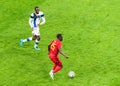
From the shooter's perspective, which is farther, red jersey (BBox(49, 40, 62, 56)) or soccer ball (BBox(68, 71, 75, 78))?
soccer ball (BBox(68, 71, 75, 78))

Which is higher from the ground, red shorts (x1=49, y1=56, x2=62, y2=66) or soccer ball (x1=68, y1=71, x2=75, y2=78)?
red shorts (x1=49, y1=56, x2=62, y2=66)

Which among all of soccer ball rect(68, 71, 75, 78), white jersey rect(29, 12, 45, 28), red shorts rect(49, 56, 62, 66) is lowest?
soccer ball rect(68, 71, 75, 78)

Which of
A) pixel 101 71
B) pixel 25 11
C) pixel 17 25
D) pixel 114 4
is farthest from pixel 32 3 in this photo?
pixel 101 71

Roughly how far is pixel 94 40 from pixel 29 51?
3638 millimetres

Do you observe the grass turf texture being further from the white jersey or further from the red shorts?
the white jersey

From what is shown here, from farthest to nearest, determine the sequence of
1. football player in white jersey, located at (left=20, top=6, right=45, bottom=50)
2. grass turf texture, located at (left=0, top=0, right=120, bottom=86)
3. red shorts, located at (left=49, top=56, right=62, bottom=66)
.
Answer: football player in white jersey, located at (left=20, top=6, right=45, bottom=50) → grass turf texture, located at (left=0, top=0, right=120, bottom=86) → red shorts, located at (left=49, top=56, right=62, bottom=66)

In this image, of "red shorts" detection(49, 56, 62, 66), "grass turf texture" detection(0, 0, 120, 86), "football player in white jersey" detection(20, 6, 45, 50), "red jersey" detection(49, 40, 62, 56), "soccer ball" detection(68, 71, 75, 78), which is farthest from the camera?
"football player in white jersey" detection(20, 6, 45, 50)

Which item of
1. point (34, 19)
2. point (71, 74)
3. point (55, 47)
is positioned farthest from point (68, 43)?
point (55, 47)

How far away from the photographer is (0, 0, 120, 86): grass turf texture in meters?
17.0

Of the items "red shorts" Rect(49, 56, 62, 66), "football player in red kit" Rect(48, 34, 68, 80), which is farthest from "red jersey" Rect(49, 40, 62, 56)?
"red shorts" Rect(49, 56, 62, 66)

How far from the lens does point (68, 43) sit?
66.2 feet

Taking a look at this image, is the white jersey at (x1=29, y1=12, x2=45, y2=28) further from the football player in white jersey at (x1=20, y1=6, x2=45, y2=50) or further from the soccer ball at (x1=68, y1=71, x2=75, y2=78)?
the soccer ball at (x1=68, y1=71, x2=75, y2=78)

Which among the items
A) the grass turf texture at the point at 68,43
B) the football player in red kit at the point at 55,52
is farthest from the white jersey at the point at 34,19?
the football player in red kit at the point at 55,52

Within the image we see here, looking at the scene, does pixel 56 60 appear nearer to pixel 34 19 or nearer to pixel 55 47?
pixel 55 47
